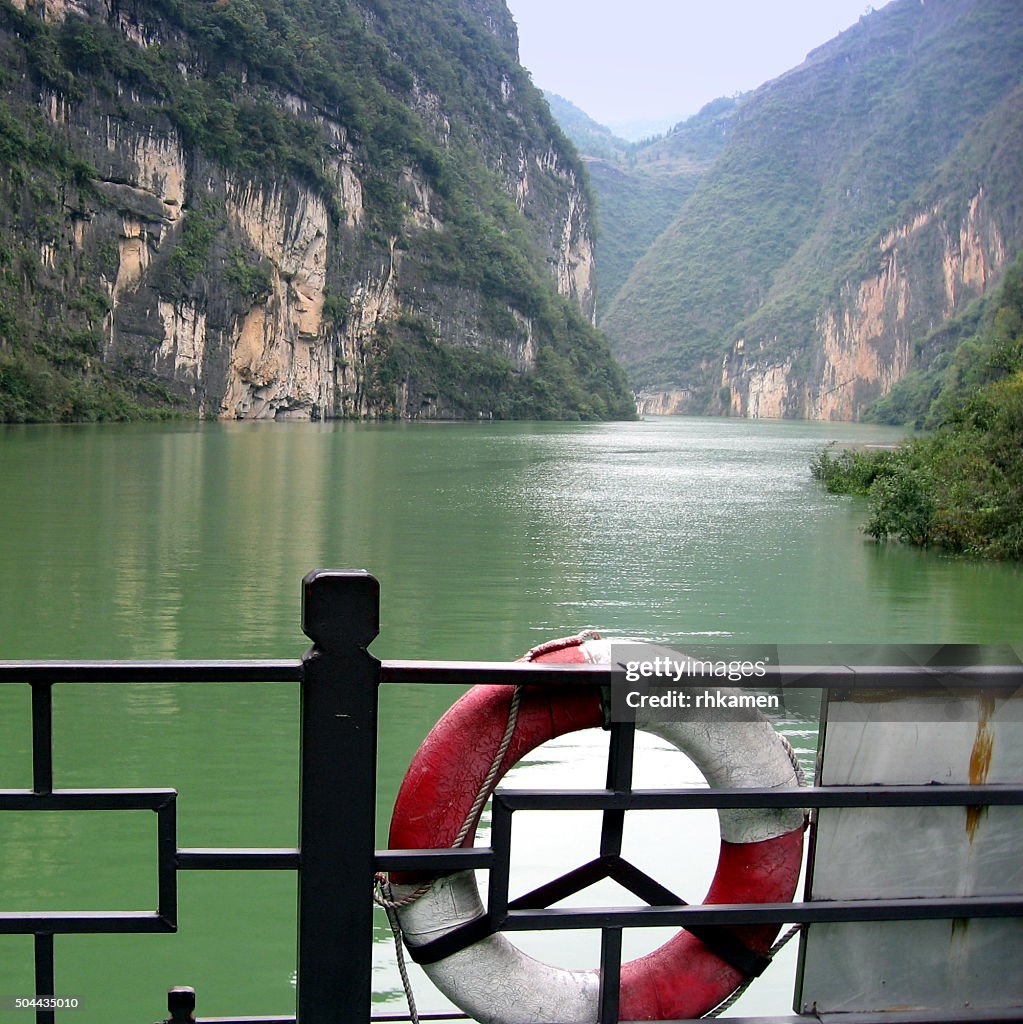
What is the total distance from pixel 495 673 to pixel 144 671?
1.77 ft

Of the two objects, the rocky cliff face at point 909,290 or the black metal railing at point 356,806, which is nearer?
the black metal railing at point 356,806

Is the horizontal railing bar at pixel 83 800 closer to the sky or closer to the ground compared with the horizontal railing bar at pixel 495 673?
closer to the ground

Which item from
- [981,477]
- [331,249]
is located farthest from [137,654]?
[331,249]

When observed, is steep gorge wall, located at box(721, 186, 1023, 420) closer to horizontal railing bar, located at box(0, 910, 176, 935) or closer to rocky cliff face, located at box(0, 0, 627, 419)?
rocky cliff face, located at box(0, 0, 627, 419)

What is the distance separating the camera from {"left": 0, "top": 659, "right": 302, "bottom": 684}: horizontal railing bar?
1.92 meters

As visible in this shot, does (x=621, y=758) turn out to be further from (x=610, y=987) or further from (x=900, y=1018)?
(x=900, y=1018)

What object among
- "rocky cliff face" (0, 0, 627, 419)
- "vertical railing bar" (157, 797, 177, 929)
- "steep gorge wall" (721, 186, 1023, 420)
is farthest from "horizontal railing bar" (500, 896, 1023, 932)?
"steep gorge wall" (721, 186, 1023, 420)

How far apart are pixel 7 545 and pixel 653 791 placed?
1295 centimetres

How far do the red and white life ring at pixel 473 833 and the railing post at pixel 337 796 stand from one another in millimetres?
115

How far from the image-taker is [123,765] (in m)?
6.17

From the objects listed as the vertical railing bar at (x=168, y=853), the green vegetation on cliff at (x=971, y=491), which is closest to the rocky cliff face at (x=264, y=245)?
the green vegetation on cliff at (x=971, y=491)

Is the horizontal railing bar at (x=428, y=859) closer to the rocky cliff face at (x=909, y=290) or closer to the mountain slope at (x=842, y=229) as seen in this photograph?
the rocky cliff face at (x=909, y=290)

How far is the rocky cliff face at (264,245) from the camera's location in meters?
54.7

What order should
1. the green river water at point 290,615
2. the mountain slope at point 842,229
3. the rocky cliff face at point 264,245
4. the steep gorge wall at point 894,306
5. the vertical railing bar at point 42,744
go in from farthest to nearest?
the mountain slope at point 842,229, the steep gorge wall at point 894,306, the rocky cliff face at point 264,245, the green river water at point 290,615, the vertical railing bar at point 42,744
